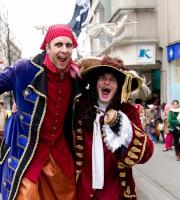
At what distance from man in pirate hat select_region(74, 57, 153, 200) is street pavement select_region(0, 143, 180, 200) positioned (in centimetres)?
423

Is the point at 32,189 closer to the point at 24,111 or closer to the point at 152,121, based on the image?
the point at 24,111

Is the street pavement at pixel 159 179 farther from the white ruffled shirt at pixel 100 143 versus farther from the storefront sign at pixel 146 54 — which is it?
the storefront sign at pixel 146 54

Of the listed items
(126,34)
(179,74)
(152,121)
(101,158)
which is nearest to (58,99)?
(101,158)

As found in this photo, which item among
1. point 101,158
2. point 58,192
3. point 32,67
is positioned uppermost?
point 32,67

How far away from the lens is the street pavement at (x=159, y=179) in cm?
832

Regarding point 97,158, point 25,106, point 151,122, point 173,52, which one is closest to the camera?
point 25,106

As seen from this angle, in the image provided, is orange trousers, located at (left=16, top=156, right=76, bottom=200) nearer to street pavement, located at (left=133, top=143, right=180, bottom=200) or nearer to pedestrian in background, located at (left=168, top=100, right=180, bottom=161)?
street pavement, located at (left=133, top=143, right=180, bottom=200)

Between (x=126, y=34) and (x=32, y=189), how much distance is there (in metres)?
21.5

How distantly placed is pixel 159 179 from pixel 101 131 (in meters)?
6.33

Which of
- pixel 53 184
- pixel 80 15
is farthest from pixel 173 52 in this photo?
pixel 53 184

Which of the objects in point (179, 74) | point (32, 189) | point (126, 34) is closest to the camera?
point (32, 189)

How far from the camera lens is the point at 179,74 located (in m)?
20.7

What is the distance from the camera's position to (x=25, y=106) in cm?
364

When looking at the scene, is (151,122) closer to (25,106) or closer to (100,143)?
(100,143)
